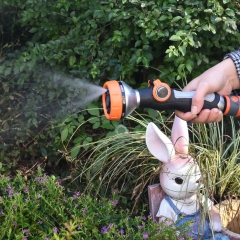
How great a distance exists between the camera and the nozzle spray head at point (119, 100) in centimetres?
154

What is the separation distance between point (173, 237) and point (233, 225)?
596 mm

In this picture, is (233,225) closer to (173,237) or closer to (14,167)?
(173,237)

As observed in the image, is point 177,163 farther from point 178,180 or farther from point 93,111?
point 93,111

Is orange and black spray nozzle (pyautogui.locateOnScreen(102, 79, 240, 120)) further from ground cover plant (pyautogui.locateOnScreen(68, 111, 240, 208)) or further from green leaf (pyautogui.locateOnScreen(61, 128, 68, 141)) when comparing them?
green leaf (pyautogui.locateOnScreen(61, 128, 68, 141))

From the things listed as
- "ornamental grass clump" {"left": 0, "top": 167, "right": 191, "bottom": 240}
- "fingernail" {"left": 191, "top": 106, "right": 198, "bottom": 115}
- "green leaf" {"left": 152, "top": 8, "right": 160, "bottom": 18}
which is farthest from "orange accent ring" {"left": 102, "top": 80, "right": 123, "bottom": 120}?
"green leaf" {"left": 152, "top": 8, "right": 160, "bottom": 18}

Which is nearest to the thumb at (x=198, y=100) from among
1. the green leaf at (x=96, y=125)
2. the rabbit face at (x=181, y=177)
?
the rabbit face at (x=181, y=177)

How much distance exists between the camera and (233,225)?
226 cm

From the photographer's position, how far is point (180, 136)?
2.10 meters

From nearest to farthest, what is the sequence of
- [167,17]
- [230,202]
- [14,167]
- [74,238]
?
1. [74,238]
2. [230,202]
3. [167,17]
4. [14,167]

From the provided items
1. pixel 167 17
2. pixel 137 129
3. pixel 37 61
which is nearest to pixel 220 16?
pixel 167 17

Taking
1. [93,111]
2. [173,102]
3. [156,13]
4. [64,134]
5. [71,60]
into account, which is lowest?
[64,134]

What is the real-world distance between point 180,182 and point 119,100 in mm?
683

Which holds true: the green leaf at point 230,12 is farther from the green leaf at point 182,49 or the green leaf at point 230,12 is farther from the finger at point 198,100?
the finger at point 198,100

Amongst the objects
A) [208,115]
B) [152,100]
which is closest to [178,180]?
[208,115]
